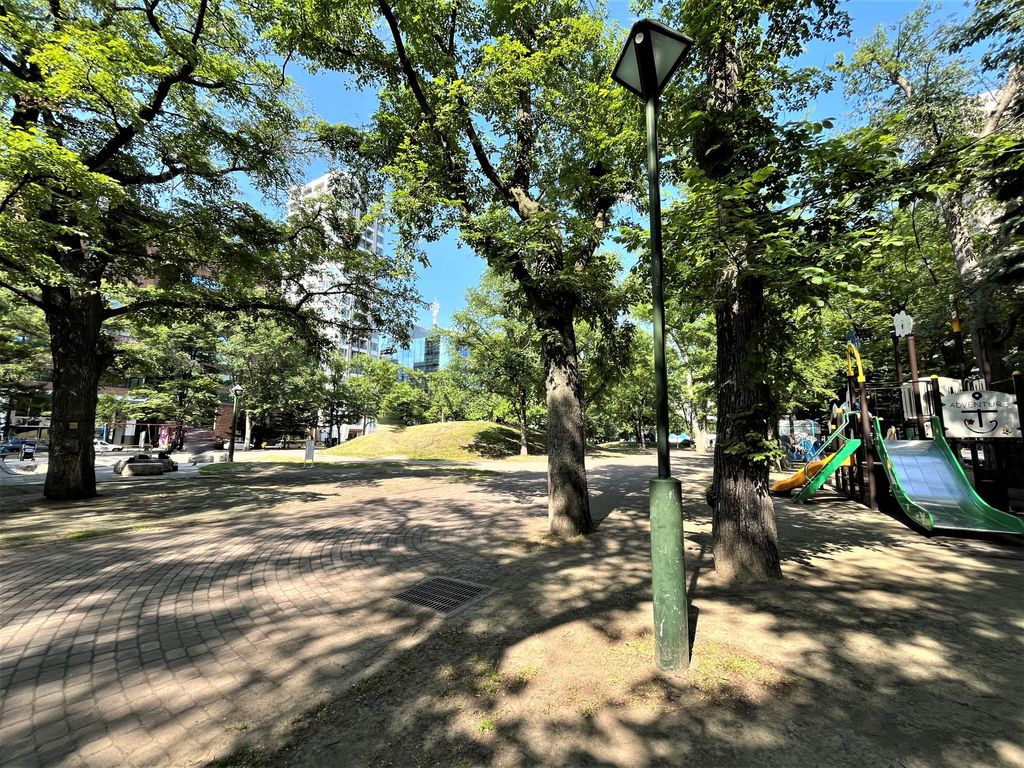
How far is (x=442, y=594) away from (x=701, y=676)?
2831mm

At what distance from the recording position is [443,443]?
32.9 m

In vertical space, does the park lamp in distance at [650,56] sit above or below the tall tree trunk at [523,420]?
above

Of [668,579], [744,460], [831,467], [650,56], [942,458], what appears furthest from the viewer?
[831,467]

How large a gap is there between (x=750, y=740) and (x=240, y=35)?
55.2 feet

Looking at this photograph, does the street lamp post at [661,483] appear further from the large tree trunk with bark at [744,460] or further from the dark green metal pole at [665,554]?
the large tree trunk with bark at [744,460]

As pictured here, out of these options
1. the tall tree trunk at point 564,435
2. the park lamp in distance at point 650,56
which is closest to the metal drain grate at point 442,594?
the tall tree trunk at point 564,435

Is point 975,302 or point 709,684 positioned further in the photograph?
point 975,302

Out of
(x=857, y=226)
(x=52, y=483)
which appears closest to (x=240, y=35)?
(x=52, y=483)

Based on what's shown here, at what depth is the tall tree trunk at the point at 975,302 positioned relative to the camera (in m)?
11.2

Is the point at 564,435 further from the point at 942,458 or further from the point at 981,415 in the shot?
the point at 981,415

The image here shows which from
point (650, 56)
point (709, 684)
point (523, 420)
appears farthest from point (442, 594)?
point (523, 420)

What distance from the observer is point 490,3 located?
7781 mm

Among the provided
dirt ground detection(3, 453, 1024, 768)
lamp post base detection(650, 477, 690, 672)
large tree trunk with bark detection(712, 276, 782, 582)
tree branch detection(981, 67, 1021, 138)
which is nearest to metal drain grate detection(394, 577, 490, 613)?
dirt ground detection(3, 453, 1024, 768)

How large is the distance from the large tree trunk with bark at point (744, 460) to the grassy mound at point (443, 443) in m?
26.0
